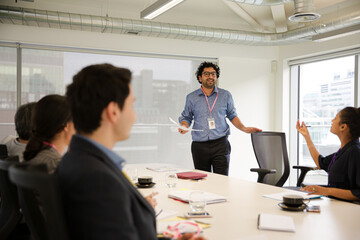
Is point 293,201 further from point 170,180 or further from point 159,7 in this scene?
point 159,7

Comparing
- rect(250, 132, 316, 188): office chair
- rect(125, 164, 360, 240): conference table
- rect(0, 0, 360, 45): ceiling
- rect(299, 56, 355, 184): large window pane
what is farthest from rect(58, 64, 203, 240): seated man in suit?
rect(299, 56, 355, 184): large window pane

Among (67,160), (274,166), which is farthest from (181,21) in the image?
(67,160)

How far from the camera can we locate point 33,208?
1.09m

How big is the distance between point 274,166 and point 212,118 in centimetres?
89

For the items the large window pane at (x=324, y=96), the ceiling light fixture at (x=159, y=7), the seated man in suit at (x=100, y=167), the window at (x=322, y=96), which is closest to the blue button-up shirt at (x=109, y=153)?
the seated man in suit at (x=100, y=167)

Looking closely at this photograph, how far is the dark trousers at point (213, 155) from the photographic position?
404cm

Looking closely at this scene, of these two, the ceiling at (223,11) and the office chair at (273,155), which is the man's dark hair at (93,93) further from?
the ceiling at (223,11)

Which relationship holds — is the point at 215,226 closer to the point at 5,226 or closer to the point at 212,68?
the point at 5,226

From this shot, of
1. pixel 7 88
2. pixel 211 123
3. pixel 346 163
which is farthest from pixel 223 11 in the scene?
pixel 346 163

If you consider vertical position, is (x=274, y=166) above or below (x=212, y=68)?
below

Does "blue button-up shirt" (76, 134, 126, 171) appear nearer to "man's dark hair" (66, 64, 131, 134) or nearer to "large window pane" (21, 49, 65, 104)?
"man's dark hair" (66, 64, 131, 134)

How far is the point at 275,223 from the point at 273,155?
2.37 metres

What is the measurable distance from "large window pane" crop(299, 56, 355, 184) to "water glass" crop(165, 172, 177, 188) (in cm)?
403

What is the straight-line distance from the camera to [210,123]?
4.15m
